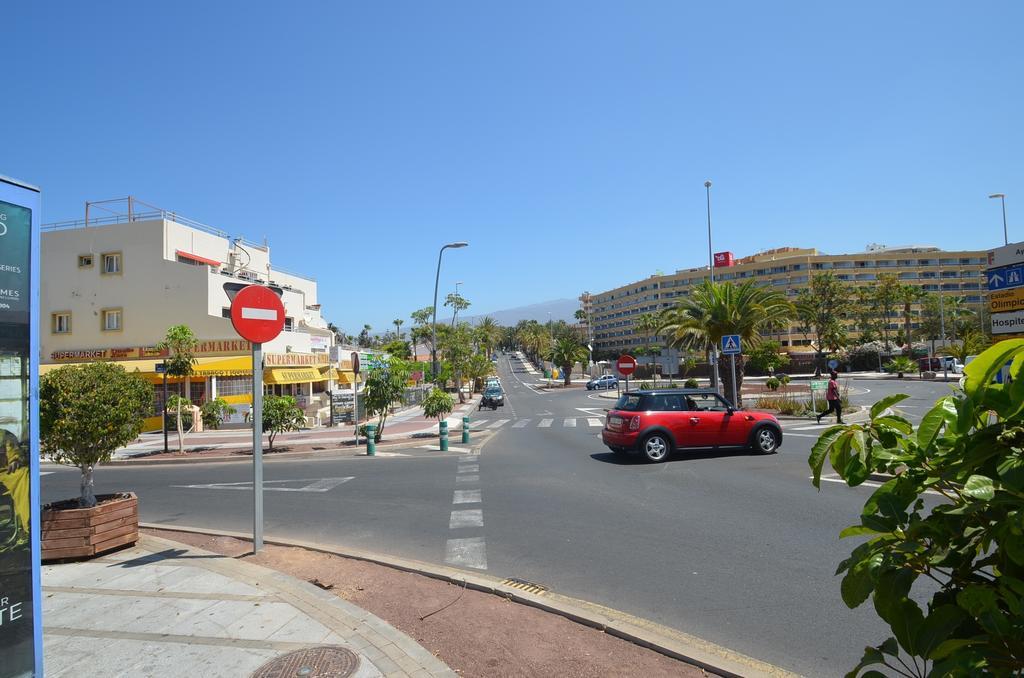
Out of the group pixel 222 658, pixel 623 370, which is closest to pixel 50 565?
pixel 222 658

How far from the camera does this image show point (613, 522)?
7832 millimetres

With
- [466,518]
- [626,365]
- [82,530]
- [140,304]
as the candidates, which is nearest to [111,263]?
[140,304]

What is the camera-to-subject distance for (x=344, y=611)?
4848 millimetres

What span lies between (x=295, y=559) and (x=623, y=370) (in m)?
19.1

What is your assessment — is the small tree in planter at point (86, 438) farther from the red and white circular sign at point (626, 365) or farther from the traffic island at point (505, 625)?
the red and white circular sign at point (626, 365)

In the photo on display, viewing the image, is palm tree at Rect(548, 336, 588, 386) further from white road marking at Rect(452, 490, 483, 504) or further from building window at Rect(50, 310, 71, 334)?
white road marking at Rect(452, 490, 483, 504)

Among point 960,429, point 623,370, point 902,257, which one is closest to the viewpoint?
point 960,429

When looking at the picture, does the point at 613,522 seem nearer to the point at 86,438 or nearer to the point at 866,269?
the point at 86,438

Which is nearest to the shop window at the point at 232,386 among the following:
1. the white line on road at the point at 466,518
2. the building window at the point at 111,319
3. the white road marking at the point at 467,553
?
the building window at the point at 111,319

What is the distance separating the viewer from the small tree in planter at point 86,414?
638cm

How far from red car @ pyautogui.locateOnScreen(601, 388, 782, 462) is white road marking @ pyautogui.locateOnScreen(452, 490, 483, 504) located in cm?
405

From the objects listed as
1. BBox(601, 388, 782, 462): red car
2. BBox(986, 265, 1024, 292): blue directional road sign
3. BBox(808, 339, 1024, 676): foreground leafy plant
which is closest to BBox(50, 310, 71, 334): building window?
BBox(601, 388, 782, 462): red car

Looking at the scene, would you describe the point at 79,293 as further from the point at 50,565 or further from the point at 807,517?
the point at 807,517

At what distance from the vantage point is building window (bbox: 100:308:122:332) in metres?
30.7
